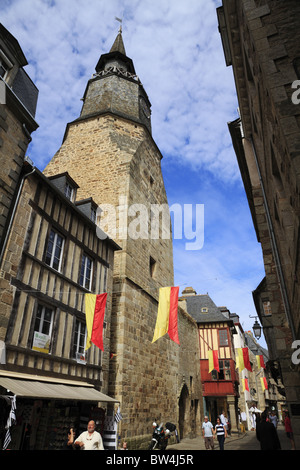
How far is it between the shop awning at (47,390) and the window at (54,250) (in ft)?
8.17

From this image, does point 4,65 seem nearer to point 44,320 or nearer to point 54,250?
point 54,250

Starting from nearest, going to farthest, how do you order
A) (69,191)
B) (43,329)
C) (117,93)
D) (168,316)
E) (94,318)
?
(43,329), (94,318), (168,316), (69,191), (117,93)

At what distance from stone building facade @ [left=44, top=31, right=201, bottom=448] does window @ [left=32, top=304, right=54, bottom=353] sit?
9.46ft

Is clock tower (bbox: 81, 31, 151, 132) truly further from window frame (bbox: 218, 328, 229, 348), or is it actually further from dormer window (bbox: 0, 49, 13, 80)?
window frame (bbox: 218, 328, 229, 348)

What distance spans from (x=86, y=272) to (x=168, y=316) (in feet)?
8.10

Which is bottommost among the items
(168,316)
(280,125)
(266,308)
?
(168,316)

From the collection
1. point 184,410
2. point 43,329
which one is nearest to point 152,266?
point 43,329

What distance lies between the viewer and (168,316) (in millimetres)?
7895

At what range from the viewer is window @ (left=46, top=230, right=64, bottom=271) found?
699 cm

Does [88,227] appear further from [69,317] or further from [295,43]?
[295,43]

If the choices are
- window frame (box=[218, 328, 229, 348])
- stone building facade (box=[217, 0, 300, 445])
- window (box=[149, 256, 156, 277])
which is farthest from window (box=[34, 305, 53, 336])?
window frame (box=[218, 328, 229, 348])

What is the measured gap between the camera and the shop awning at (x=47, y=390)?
4.61m

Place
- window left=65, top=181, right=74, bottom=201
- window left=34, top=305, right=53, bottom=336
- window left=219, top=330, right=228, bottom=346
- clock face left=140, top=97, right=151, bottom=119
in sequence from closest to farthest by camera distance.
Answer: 1. window left=34, top=305, right=53, bottom=336
2. window left=65, top=181, right=74, bottom=201
3. clock face left=140, top=97, right=151, bottom=119
4. window left=219, top=330, right=228, bottom=346

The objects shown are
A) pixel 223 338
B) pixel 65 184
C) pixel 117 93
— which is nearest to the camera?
pixel 65 184
